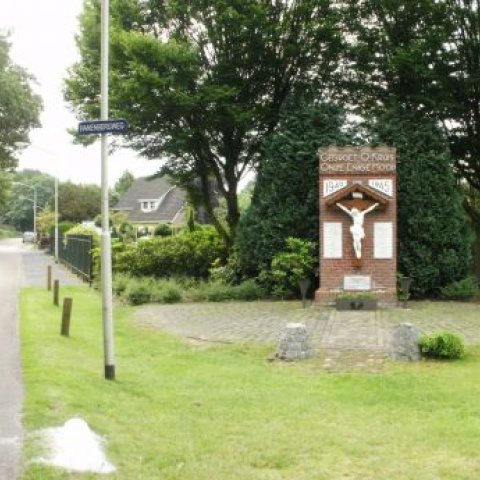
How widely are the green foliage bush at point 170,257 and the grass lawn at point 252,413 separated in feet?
37.8

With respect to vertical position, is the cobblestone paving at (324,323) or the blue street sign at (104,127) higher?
the blue street sign at (104,127)

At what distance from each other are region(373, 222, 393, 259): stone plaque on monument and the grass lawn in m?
8.11

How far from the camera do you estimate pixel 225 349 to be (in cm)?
1395

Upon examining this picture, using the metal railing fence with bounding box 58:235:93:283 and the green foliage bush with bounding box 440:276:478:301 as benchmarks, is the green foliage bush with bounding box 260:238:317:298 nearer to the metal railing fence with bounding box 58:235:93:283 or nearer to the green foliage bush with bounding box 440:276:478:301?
the green foliage bush with bounding box 440:276:478:301

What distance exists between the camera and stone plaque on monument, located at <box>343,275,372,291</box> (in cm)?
2080

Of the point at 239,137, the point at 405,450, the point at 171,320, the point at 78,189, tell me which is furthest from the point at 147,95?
the point at 78,189

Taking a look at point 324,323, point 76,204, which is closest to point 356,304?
point 324,323

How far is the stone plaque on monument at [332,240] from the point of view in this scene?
2122 cm

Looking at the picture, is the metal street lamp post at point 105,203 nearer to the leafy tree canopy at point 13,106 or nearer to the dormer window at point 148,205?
the leafy tree canopy at point 13,106

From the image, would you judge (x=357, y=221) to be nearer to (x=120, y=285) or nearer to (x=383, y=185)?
(x=383, y=185)

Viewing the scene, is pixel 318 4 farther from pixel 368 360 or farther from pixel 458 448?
pixel 458 448

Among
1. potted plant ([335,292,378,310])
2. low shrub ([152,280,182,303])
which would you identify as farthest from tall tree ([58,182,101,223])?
potted plant ([335,292,378,310])

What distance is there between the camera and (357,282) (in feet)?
68.5

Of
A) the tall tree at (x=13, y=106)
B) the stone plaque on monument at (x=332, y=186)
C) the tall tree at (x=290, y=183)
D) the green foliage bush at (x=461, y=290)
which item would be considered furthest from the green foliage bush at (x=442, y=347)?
the tall tree at (x=13, y=106)
